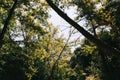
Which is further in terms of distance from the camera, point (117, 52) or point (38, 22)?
point (38, 22)

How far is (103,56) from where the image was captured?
32.5 meters

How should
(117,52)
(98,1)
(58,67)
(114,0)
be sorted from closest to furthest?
(117,52), (114,0), (98,1), (58,67)

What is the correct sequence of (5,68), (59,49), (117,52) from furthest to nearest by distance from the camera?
(59,49)
(5,68)
(117,52)

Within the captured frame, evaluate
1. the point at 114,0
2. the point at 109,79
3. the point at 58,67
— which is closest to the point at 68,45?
the point at 58,67

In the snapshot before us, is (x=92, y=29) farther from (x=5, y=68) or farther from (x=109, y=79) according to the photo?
(x=5, y=68)

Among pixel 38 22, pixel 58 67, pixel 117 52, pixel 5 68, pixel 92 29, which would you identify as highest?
pixel 117 52

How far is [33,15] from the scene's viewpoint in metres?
24.2

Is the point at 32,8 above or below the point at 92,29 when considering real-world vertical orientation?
above

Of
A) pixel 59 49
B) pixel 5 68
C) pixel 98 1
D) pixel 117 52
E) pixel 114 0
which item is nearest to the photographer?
pixel 117 52

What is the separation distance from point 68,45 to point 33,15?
18.3 m

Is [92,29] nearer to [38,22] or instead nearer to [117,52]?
[38,22]

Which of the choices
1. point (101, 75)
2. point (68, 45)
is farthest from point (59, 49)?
point (101, 75)

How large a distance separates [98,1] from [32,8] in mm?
10410

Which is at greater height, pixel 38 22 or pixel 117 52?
pixel 117 52
